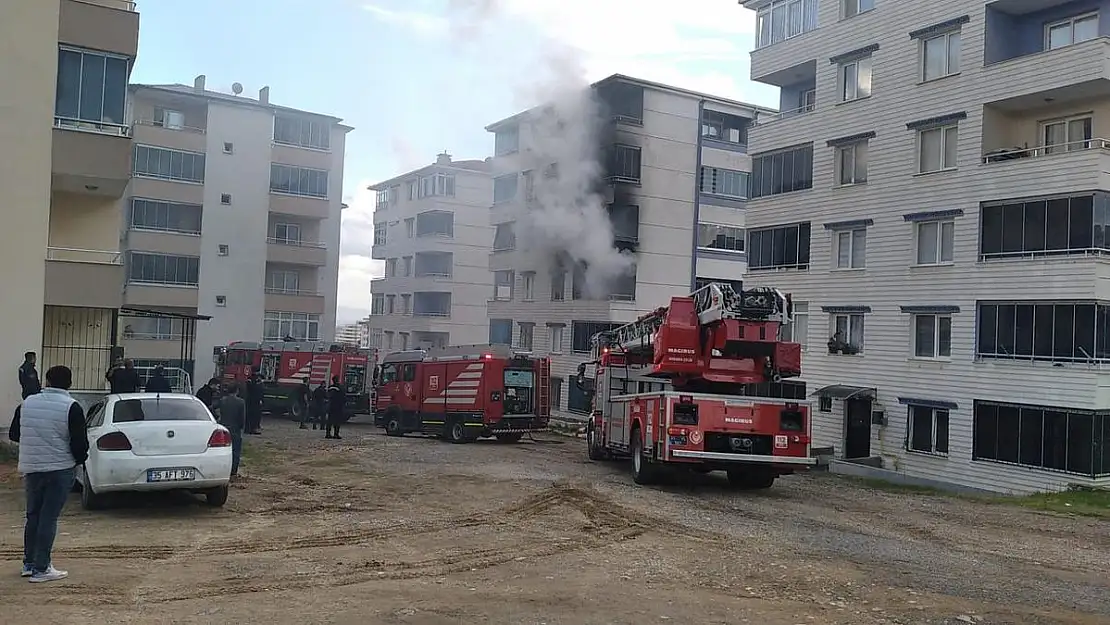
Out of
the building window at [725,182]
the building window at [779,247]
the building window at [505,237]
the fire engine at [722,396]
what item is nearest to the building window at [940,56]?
the building window at [779,247]

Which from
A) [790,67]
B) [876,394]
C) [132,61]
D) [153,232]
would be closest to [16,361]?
[132,61]

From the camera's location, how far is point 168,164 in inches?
1757

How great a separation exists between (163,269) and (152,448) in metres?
36.1

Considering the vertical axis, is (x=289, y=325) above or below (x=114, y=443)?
above

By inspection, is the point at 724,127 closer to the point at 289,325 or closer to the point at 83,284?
the point at 289,325

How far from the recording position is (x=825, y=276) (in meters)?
28.7

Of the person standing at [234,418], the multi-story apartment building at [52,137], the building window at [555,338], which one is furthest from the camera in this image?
the building window at [555,338]

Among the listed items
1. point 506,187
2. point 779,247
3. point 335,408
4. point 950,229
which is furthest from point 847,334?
point 506,187

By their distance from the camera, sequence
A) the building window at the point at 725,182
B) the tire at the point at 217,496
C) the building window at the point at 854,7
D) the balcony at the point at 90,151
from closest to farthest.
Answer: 1. the tire at the point at 217,496
2. the balcony at the point at 90,151
3. the building window at the point at 854,7
4. the building window at the point at 725,182

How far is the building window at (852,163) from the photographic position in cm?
2789

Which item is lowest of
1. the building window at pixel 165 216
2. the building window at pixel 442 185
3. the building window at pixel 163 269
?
the building window at pixel 163 269

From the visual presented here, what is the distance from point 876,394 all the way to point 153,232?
3399cm

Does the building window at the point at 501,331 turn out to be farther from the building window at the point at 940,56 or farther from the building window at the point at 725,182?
the building window at the point at 940,56

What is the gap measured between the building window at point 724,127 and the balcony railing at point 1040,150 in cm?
1973
